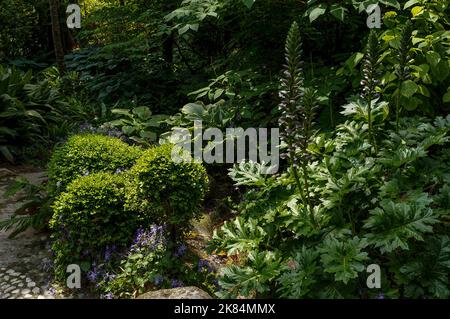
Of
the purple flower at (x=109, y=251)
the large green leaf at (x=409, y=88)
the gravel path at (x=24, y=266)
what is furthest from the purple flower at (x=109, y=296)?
the large green leaf at (x=409, y=88)

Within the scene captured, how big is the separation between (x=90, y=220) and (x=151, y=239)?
525 millimetres

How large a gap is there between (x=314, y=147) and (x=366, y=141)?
1.31ft

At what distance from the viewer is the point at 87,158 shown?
4.63 m

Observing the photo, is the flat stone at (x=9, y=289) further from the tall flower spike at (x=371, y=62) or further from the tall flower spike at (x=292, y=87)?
the tall flower spike at (x=371, y=62)

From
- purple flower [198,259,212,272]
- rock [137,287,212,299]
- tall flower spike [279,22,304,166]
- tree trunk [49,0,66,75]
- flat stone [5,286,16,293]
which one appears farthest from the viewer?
tree trunk [49,0,66,75]

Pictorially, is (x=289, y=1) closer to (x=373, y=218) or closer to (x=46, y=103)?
(x=373, y=218)

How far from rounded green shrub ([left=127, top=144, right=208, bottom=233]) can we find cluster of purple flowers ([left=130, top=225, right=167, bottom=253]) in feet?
0.37

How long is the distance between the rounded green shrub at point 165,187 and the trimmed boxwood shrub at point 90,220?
154 mm

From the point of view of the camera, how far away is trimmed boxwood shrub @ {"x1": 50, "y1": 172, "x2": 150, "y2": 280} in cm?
388

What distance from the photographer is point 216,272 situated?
13.2 feet

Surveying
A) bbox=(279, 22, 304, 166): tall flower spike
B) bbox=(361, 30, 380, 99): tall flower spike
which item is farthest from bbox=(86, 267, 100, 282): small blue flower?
bbox=(361, 30, 380, 99): tall flower spike

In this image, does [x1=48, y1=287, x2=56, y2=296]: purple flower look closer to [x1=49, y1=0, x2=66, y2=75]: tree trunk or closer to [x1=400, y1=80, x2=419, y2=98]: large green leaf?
[x1=400, y1=80, x2=419, y2=98]: large green leaf

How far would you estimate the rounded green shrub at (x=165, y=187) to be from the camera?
3.86 metres

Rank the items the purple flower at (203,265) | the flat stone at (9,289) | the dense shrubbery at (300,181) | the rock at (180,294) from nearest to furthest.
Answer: the dense shrubbery at (300,181)
the rock at (180,294)
the flat stone at (9,289)
the purple flower at (203,265)
